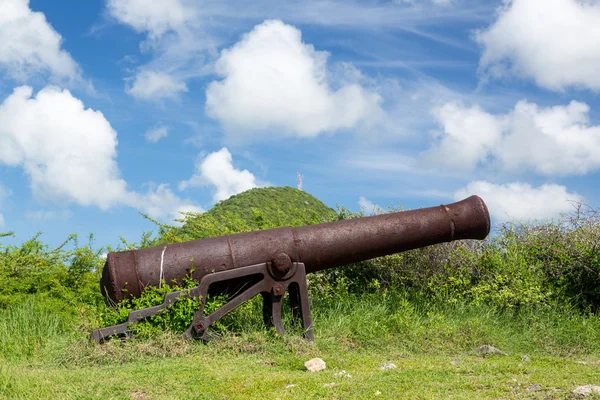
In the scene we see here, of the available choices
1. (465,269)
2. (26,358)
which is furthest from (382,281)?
(26,358)

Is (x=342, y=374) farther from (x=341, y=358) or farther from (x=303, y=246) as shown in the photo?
(x=303, y=246)

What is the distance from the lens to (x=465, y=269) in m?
11.9

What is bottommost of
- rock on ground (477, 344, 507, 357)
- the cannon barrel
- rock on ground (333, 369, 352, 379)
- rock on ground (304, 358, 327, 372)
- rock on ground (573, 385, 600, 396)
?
rock on ground (573, 385, 600, 396)

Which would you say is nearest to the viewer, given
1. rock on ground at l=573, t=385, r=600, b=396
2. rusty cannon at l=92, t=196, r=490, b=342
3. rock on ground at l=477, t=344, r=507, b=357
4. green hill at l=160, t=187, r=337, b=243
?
rock on ground at l=573, t=385, r=600, b=396

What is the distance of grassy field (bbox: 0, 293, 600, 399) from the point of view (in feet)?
20.1

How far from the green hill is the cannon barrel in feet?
13.8

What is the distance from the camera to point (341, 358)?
761cm

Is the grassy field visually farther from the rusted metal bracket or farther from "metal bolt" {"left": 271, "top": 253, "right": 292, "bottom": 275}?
"metal bolt" {"left": 271, "top": 253, "right": 292, "bottom": 275}

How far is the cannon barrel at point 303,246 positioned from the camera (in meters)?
8.30

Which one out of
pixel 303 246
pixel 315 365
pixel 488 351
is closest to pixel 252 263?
pixel 303 246

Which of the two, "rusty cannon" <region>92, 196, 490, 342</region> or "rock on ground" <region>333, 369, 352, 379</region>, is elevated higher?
"rusty cannon" <region>92, 196, 490, 342</region>

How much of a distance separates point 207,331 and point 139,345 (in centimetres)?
88

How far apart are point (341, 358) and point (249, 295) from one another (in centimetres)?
147

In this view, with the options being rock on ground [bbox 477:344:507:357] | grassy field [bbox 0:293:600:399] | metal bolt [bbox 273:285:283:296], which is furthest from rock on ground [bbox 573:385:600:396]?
metal bolt [bbox 273:285:283:296]
